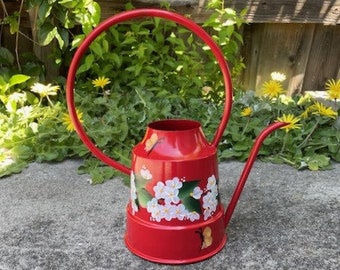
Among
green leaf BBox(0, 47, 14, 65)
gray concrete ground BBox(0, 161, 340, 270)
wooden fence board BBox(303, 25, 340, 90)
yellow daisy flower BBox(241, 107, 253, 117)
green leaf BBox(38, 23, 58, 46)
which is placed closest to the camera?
gray concrete ground BBox(0, 161, 340, 270)

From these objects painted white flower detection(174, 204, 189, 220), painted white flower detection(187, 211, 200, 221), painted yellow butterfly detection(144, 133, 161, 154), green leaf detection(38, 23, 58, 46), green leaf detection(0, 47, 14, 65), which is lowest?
green leaf detection(0, 47, 14, 65)

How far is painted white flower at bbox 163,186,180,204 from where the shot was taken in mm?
1036

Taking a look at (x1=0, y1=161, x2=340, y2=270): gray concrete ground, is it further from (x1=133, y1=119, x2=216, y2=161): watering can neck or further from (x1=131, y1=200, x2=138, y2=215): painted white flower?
(x1=133, y1=119, x2=216, y2=161): watering can neck

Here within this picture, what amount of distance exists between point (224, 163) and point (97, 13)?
85 cm

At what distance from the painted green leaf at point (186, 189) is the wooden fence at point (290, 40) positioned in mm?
1598

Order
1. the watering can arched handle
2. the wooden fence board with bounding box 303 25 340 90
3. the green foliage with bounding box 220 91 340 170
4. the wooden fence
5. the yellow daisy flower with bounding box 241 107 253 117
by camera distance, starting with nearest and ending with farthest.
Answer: the watering can arched handle → the green foliage with bounding box 220 91 340 170 → the yellow daisy flower with bounding box 241 107 253 117 → the wooden fence → the wooden fence board with bounding box 303 25 340 90

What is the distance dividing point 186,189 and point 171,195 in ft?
0.12

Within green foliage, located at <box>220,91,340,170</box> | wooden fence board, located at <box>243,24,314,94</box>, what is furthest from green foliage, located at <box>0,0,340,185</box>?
wooden fence board, located at <box>243,24,314,94</box>

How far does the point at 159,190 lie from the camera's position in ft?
3.42

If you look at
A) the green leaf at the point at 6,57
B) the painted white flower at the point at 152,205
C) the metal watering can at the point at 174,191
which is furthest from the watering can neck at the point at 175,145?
the green leaf at the point at 6,57

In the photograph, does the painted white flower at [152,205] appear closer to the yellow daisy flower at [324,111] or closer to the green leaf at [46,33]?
the yellow daisy flower at [324,111]

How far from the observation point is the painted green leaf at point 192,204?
1.04m

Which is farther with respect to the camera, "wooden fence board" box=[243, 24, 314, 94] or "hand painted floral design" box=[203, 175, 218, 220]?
"wooden fence board" box=[243, 24, 314, 94]

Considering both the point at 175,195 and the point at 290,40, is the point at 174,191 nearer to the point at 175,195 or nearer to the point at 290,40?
the point at 175,195
